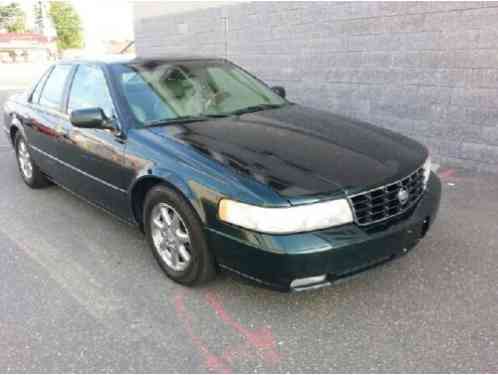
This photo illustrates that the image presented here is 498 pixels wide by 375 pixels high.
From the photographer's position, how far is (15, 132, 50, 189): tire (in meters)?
4.82

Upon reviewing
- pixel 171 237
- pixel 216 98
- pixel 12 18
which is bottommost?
pixel 171 237

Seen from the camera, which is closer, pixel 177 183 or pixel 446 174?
pixel 177 183

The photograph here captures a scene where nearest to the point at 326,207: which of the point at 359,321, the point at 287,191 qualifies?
the point at 287,191

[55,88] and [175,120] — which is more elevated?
[55,88]

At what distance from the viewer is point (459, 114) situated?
5.27 m

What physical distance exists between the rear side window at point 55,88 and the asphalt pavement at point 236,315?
131 centimetres

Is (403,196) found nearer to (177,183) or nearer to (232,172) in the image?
(232,172)

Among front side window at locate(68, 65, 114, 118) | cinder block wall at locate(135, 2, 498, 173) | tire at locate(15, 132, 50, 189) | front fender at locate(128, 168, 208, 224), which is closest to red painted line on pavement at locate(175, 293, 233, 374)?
front fender at locate(128, 168, 208, 224)

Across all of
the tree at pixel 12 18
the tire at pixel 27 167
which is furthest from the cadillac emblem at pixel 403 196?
the tree at pixel 12 18

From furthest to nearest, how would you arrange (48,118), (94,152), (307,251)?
(48,118), (94,152), (307,251)

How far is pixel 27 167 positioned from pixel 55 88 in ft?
4.06

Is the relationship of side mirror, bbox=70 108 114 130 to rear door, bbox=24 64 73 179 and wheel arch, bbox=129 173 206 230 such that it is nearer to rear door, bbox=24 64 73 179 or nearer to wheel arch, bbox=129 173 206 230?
wheel arch, bbox=129 173 206 230

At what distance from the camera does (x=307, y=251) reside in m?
2.29

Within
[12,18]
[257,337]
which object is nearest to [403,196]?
[257,337]
